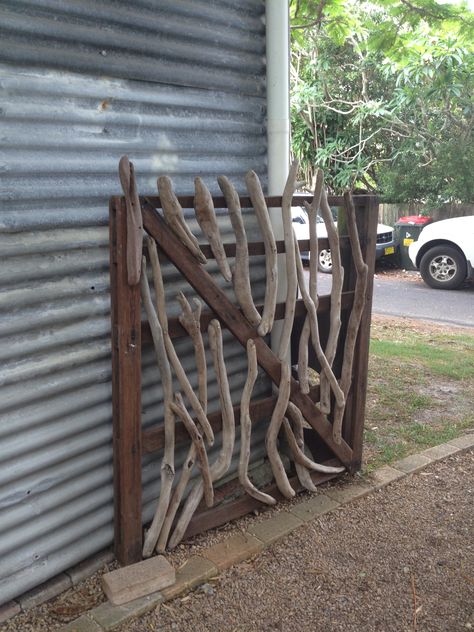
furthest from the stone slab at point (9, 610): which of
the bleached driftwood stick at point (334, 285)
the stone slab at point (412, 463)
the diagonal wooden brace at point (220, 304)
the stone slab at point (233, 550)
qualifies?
the stone slab at point (412, 463)

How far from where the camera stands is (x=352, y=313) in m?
3.47

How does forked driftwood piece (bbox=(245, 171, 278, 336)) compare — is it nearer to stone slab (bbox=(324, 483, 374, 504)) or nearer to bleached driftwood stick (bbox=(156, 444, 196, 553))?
bleached driftwood stick (bbox=(156, 444, 196, 553))

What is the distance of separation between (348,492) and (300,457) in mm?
420

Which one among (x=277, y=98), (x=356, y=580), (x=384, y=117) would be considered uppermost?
(x=384, y=117)

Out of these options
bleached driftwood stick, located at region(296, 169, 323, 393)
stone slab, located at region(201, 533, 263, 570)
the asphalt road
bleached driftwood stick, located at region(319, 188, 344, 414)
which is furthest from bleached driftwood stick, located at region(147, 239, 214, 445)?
the asphalt road

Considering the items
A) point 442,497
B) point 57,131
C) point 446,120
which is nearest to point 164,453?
point 57,131

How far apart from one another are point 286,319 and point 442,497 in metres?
1.43

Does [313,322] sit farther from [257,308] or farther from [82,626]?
[82,626]

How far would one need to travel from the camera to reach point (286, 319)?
3133mm

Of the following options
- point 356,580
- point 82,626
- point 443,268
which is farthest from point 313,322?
point 443,268

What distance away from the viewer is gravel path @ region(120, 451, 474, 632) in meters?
2.49

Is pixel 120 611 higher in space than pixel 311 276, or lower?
lower

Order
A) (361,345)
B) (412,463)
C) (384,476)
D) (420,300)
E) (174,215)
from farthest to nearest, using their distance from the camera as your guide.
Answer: (420,300) → (412,463) → (384,476) → (361,345) → (174,215)

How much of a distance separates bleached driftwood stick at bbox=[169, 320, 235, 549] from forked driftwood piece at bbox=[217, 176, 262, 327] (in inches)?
7.2
